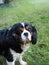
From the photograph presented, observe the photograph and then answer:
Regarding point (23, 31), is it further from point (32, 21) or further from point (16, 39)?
point (32, 21)

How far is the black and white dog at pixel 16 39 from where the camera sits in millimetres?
2807

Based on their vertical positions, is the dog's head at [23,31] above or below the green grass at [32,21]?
above

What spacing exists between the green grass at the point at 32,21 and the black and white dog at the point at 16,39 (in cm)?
51

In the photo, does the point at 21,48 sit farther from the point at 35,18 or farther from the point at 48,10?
the point at 48,10

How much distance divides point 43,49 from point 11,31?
1284mm

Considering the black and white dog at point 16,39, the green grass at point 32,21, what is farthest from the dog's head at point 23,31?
the green grass at point 32,21

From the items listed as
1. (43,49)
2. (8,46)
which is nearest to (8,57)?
(8,46)

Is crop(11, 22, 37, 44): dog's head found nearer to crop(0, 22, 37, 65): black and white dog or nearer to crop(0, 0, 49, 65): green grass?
crop(0, 22, 37, 65): black and white dog

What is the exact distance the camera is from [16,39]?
2871mm

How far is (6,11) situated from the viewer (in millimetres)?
7168

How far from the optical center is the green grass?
3734 mm

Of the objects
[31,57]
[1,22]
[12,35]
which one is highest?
[12,35]

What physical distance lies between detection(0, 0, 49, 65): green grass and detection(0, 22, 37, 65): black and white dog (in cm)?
51

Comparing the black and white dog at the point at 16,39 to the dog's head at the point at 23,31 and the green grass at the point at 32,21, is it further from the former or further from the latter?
the green grass at the point at 32,21
